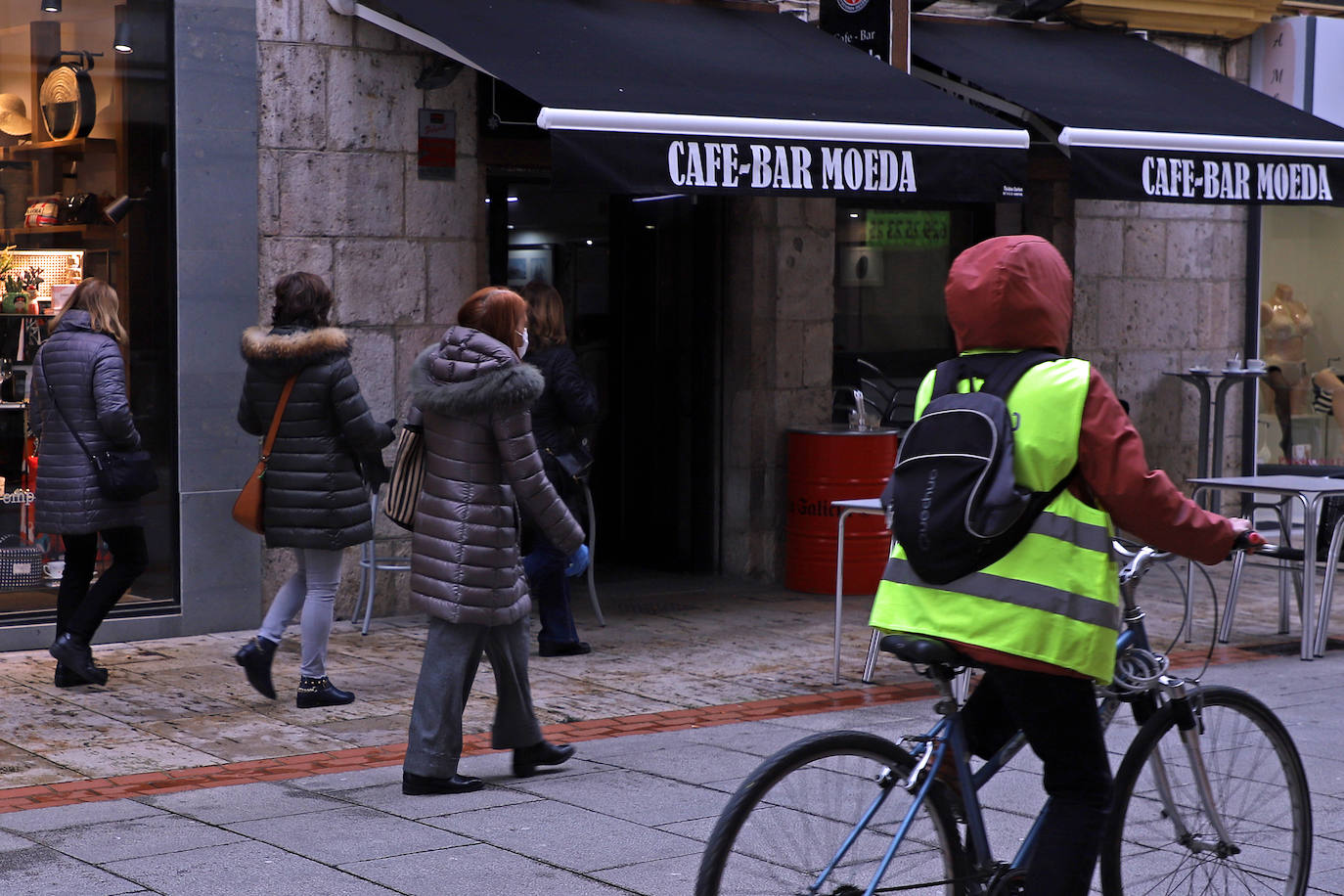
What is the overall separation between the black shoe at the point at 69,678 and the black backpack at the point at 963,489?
4.86 metres

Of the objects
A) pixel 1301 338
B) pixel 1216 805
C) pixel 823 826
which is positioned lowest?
pixel 1216 805

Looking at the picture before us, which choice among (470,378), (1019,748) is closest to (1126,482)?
(1019,748)

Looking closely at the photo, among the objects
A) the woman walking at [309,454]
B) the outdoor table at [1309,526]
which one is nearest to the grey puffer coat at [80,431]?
the woman walking at [309,454]

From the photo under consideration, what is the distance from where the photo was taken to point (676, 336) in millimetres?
10836

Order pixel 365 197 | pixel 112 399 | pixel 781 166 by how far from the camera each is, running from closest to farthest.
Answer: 1. pixel 112 399
2. pixel 781 166
3. pixel 365 197

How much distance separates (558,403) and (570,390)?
92 millimetres

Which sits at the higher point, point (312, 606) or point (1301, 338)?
point (1301, 338)

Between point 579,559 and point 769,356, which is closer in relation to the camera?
point 579,559

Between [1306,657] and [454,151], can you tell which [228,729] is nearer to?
[454,151]

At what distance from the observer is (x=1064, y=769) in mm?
3422

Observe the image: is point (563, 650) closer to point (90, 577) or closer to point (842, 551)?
point (842, 551)

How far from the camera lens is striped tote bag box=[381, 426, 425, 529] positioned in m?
5.75

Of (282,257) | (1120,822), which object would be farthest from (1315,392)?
(1120,822)

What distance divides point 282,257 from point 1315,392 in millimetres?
8258
